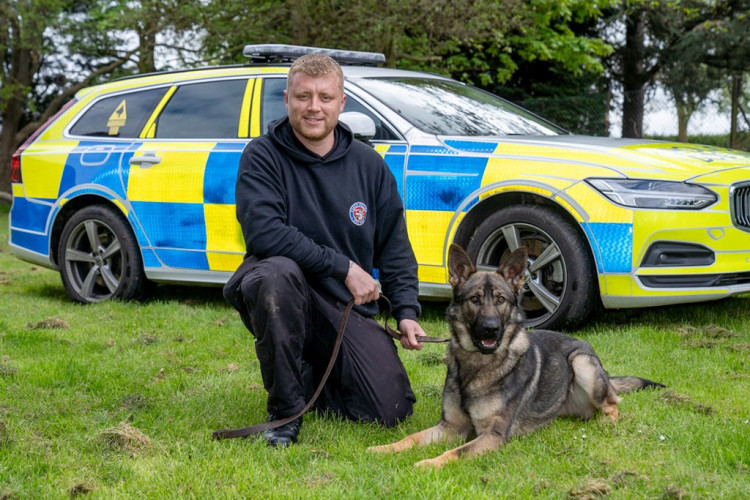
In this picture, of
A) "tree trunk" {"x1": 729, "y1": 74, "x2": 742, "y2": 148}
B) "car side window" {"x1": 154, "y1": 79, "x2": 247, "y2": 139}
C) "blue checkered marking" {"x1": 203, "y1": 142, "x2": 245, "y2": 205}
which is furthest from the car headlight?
"tree trunk" {"x1": 729, "y1": 74, "x2": 742, "y2": 148}

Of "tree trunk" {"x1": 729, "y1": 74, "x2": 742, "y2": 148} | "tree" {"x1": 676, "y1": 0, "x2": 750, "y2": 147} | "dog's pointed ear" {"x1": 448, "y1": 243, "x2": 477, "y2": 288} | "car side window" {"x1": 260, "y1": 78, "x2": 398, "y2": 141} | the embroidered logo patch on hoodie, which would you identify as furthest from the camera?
"tree" {"x1": 676, "y1": 0, "x2": 750, "y2": 147}

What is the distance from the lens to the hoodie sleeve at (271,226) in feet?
11.8

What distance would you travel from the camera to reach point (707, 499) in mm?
2805

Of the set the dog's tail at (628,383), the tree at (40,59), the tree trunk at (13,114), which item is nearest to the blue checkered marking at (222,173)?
the dog's tail at (628,383)

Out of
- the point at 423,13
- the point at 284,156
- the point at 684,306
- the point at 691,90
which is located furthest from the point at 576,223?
the point at 691,90

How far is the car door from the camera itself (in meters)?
6.14

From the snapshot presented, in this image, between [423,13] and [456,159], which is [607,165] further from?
[423,13]

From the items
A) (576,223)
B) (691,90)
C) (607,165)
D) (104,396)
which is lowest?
(104,396)

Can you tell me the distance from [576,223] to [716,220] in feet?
2.68

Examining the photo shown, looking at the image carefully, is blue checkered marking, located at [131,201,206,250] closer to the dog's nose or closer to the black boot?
the black boot

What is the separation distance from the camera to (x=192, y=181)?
623cm

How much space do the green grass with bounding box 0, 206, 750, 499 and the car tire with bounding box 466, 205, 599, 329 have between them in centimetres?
27

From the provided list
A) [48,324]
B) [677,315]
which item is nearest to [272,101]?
[48,324]

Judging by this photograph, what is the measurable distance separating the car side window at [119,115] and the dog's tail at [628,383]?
4.45 meters
